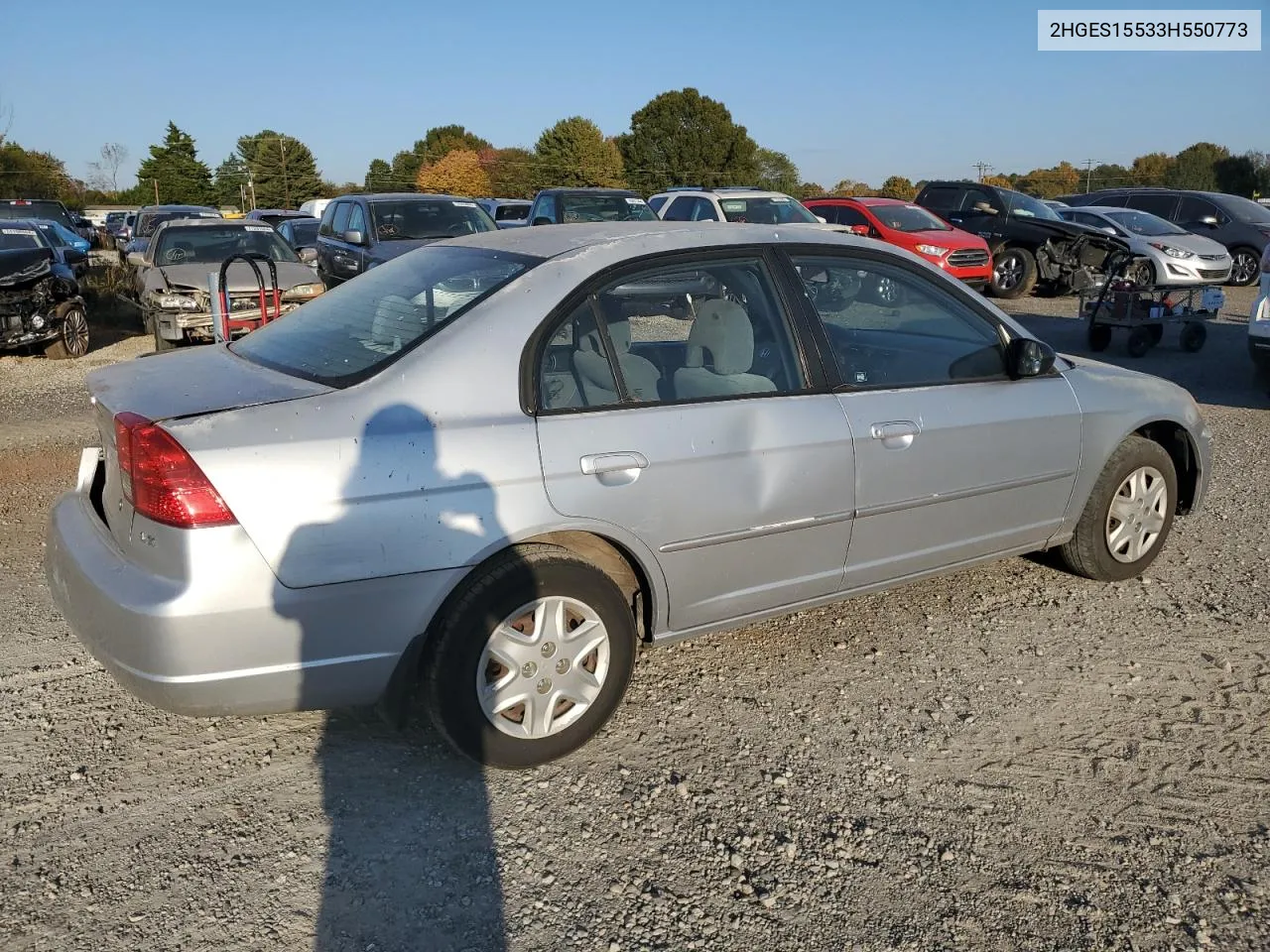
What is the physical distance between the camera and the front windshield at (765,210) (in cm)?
1576

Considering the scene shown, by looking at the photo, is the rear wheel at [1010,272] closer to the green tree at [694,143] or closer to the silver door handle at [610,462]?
the silver door handle at [610,462]

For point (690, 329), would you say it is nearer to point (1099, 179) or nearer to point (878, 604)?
point (878, 604)

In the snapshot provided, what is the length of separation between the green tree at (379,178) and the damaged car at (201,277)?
4998 cm

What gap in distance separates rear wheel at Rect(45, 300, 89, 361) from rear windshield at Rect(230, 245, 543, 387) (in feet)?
32.1

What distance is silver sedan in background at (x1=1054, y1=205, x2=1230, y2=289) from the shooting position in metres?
16.5

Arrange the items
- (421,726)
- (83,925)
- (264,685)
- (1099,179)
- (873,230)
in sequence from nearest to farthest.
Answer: (83,925) < (264,685) < (421,726) < (873,230) < (1099,179)

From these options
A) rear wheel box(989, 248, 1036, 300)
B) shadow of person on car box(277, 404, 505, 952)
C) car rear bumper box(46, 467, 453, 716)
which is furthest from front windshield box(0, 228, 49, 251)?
rear wheel box(989, 248, 1036, 300)

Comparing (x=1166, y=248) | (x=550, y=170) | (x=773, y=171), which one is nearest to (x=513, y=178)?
(x=550, y=170)

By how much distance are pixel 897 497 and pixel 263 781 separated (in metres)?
2.40

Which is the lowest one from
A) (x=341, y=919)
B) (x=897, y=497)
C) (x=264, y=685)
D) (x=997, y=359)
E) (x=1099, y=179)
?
(x=341, y=919)

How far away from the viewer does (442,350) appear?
3.22 meters

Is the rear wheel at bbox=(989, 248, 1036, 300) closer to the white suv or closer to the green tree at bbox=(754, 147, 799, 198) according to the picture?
the white suv

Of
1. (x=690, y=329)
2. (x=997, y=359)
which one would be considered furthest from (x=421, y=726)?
(x=997, y=359)

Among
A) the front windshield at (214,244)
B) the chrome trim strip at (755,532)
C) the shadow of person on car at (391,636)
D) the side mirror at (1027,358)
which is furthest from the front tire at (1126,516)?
the front windshield at (214,244)
